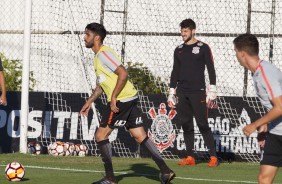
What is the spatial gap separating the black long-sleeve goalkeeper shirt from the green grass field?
131cm

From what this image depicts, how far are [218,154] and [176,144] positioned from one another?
Answer: 0.78 m

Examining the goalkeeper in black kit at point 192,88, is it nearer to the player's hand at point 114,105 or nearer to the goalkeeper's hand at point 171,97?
the goalkeeper's hand at point 171,97

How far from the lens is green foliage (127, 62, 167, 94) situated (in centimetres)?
1808

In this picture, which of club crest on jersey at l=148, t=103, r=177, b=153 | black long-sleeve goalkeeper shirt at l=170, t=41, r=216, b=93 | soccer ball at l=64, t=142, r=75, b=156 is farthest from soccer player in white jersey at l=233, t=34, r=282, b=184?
soccer ball at l=64, t=142, r=75, b=156

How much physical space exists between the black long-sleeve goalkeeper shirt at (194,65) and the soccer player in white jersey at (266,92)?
5.76m

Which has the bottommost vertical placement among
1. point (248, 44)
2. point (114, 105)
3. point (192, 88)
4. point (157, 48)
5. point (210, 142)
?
point (210, 142)

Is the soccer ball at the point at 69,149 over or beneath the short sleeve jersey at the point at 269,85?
beneath

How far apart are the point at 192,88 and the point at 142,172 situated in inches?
83.1

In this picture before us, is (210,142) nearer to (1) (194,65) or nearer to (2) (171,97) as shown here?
(2) (171,97)

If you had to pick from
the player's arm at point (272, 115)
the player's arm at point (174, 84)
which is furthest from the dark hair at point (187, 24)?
the player's arm at point (272, 115)

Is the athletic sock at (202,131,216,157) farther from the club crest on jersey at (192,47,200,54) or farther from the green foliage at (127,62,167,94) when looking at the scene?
the green foliage at (127,62,167,94)

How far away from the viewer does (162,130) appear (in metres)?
16.7

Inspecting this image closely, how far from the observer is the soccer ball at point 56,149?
1673 centimetres

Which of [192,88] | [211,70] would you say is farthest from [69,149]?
[211,70]
